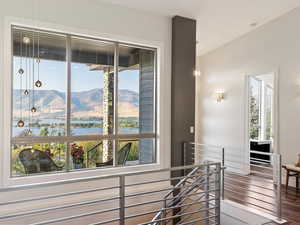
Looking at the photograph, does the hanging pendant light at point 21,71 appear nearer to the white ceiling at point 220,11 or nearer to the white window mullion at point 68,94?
the white window mullion at point 68,94

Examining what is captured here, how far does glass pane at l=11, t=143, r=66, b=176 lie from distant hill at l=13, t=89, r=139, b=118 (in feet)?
1.56

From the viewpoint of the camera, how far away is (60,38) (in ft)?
13.2

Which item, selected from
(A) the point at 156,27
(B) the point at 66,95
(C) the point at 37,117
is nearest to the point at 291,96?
(A) the point at 156,27

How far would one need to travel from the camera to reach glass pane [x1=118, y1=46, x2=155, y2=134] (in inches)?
180

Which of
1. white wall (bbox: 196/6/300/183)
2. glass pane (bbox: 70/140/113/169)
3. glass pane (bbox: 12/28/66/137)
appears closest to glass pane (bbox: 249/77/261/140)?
white wall (bbox: 196/6/300/183)

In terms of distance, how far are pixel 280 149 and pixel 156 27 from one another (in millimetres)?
3679

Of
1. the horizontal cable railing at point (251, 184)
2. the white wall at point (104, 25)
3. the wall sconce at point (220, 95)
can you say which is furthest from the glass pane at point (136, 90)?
the wall sconce at point (220, 95)

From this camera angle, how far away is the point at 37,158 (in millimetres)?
3854

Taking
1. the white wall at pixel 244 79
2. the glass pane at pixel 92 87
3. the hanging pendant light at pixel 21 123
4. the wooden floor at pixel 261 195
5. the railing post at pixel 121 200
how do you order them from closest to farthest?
the railing post at pixel 121 200
the hanging pendant light at pixel 21 123
the wooden floor at pixel 261 195
the glass pane at pixel 92 87
the white wall at pixel 244 79

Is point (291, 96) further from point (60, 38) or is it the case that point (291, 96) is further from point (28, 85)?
point (28, 85)

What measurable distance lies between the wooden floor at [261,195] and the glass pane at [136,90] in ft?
6.50

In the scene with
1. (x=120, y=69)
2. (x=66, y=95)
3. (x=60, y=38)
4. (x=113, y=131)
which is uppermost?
(x=60, y=38)

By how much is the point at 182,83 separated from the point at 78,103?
200 cm

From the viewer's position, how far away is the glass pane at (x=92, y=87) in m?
4.16
